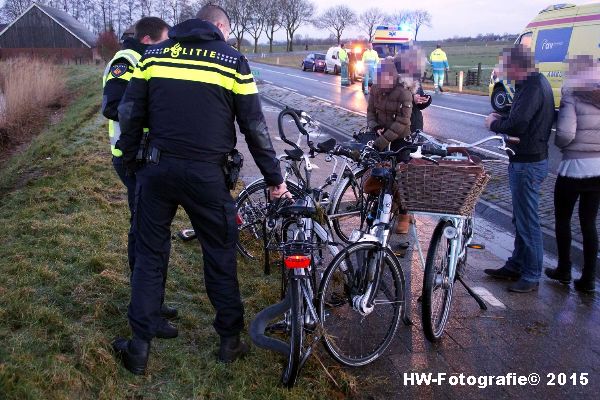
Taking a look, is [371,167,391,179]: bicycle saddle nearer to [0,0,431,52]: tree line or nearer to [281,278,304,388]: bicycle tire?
[281,278,304,388]: bicycle tire

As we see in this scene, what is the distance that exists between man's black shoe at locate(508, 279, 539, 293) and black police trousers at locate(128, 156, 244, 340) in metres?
2.57

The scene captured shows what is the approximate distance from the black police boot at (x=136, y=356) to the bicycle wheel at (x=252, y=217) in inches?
78.9

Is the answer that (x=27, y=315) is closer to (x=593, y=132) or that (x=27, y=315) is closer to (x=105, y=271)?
(x=105, y=271)

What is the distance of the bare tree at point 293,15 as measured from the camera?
85.8 meters

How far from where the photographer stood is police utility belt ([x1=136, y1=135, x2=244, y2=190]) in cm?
305

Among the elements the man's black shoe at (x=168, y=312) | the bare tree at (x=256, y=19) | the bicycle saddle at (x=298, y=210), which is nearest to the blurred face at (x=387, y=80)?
the bicycle saddle at (x=298, y=210)

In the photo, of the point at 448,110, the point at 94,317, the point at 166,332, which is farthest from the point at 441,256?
the point at 448,110

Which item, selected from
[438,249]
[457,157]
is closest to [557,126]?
[457,157]

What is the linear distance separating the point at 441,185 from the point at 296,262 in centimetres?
114

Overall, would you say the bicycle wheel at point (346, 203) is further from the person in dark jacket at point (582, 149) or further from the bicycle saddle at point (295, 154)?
the person in dark jacket at point (582, 149)

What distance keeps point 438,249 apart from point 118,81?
7.88 ft

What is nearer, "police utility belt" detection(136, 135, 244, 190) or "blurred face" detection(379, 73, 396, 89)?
"police utility belt" detection(136, 135, 244, 190)

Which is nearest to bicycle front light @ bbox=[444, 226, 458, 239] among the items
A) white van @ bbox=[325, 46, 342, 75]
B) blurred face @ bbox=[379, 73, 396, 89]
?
blurred face @ bbox=[379, 73, 396, 89]

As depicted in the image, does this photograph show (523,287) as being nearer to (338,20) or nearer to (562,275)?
(562,275)
